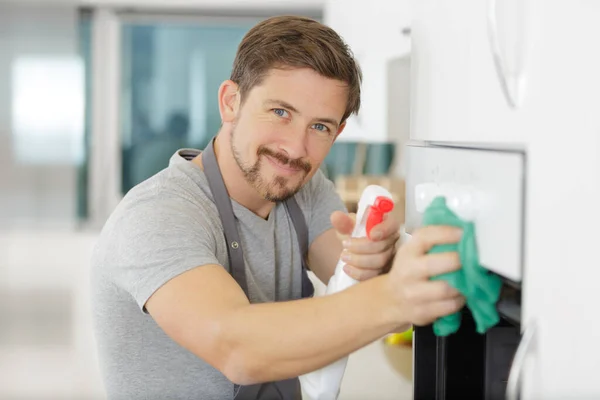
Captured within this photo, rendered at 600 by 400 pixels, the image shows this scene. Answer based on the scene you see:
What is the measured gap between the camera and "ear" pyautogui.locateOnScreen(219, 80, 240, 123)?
1237 mm

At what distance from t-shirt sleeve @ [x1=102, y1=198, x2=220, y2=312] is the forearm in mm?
130

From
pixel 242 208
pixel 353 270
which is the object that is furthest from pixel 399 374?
pixel 353 270

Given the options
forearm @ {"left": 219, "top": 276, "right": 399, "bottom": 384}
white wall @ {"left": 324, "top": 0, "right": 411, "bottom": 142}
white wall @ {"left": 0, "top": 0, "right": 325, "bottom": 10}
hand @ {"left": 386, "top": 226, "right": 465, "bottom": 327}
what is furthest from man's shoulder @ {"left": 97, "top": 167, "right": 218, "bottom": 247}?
white wall @ {"left": 0, "top": 0, "right": 325, "bottom": 10}

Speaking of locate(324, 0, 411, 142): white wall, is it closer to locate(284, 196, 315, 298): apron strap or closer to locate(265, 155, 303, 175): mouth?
locate(284, 196, 315, 298): apron strap

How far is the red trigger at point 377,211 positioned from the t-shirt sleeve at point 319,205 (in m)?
0.42

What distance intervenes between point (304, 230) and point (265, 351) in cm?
56

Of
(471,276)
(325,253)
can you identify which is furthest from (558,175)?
(325,253)

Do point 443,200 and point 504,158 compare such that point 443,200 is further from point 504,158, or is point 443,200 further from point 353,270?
point 353,270

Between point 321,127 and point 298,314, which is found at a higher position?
point 321,127

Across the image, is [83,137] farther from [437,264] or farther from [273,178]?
[437,264]

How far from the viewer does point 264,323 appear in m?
0.83

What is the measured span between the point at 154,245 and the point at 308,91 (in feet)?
1.08

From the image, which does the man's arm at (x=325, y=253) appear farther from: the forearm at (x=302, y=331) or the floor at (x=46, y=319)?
the floor at (x=46, y=319)

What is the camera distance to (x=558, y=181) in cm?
57
